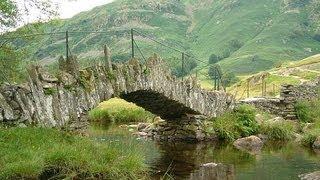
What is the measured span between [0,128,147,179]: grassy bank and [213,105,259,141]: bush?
1581 cm

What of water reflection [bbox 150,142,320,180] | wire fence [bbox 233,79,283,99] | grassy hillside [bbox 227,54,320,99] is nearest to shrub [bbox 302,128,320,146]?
water reflection [bbox 150,142,320,180]

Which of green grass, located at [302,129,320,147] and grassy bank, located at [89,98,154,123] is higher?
grassy bank, located at [89,98,154,123]

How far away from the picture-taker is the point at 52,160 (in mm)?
13898

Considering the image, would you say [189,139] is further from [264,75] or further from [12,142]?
[264,75]

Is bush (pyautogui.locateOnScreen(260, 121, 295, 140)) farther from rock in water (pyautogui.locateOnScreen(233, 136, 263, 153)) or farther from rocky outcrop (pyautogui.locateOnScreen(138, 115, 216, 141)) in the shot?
rocky outcrop (pyautogui.locateOnScreen(138, 115, 216, 141))

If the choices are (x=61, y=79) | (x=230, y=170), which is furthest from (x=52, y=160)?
(x=230, y=170)

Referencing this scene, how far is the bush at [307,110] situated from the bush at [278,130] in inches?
184

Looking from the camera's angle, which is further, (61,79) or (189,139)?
(189,139)

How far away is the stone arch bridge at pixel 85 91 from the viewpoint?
52.1ft

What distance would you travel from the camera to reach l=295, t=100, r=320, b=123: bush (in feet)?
121

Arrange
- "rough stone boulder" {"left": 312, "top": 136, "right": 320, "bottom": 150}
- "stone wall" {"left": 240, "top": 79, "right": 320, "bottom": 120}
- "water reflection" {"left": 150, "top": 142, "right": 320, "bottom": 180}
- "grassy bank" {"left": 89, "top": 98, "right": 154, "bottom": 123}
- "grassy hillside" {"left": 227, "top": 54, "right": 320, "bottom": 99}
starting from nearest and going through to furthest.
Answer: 1. "water reflection" {"left": 150, "top": 142, "right": 320, "bottom": 180}
2. "rough stone boulder" {"left": 312, "top": 136, "right": 320, "bottom": 150}
3. "stone wall" {"left": 240, "top": 79, "right": 320, "bottom": 120}
4. "grassy bank" {"left": 89, "top": 98, "right": 154, "bottom": 123}
5. "grassy hillside" {"left": 227, "top": 54, "right": 320, "bottom": 99}

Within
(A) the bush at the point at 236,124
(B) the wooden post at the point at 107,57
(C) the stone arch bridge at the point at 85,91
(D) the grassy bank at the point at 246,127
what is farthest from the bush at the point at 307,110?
(B) the wooden post at the point at 107,57

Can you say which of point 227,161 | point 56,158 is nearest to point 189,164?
point 227,161

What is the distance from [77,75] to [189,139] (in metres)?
14.0
